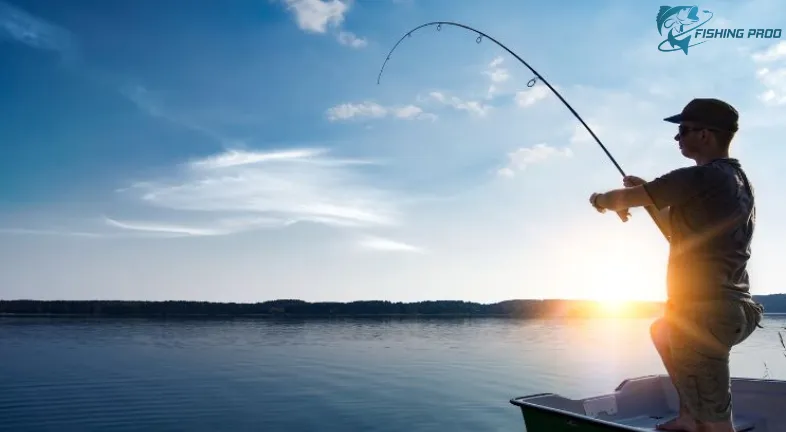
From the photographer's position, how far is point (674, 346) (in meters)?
4.68

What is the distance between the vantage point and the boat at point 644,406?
19.9 ft

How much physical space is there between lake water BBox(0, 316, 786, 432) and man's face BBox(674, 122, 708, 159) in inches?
386

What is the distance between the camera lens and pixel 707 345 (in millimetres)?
4445

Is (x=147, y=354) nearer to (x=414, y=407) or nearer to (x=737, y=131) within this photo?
(x=414, y=407)

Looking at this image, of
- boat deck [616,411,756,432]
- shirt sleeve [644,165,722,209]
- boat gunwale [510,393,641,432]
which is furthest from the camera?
boat deck [616,411,756,432]

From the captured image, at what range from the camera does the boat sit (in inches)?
238

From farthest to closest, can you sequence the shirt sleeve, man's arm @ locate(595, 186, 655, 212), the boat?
the boat
man's arm @ locate(595, 186, 655, 212)
the shirt sleeve

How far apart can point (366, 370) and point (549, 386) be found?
25.9ft

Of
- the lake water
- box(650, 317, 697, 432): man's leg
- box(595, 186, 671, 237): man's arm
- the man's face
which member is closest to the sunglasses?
the man's face

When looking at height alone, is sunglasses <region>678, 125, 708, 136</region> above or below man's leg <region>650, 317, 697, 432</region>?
above

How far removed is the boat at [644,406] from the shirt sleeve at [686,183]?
A: 2.40m

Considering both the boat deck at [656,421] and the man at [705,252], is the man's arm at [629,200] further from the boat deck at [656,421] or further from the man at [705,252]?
the boat deck at [656,421]

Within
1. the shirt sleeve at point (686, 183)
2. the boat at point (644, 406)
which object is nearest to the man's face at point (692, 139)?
the shirt sleeve at point (686, 183)

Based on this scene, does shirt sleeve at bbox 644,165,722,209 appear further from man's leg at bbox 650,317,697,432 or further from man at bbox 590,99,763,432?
man's leg at bbox 650,317,697,432
